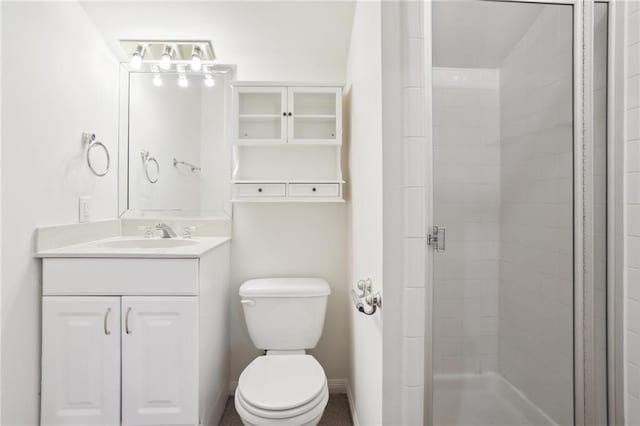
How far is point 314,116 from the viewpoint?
1.87m

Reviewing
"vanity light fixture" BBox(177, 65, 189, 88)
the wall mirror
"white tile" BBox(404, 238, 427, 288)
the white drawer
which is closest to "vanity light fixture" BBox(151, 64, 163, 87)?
the wall mirror

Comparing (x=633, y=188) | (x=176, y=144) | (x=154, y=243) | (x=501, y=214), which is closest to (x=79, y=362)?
(x=154, y=243)

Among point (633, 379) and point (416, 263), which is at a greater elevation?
point (416, 263)

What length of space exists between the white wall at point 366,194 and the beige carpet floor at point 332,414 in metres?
0.16

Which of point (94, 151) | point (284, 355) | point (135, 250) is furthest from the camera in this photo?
point (94, 151)

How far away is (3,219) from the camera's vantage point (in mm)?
1211

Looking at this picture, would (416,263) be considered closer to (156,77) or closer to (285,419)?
(285,419)

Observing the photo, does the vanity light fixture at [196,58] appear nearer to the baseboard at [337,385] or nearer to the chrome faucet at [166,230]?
the chrome faucet at [166,230]

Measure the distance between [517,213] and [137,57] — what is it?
2.04m

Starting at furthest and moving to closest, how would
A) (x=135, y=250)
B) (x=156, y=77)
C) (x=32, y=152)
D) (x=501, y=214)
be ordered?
(x=156, y=77) < (x=135, y=250) < (x=32, y=152) < (x=501, y=214)

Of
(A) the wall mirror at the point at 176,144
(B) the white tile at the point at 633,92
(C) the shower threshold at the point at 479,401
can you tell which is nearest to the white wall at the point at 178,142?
(A) the wall mirror at the point at 176,144

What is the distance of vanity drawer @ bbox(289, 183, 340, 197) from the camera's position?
72.7 inches

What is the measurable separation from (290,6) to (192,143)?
3.15 feet

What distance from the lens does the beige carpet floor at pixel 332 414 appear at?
5.64 feet
